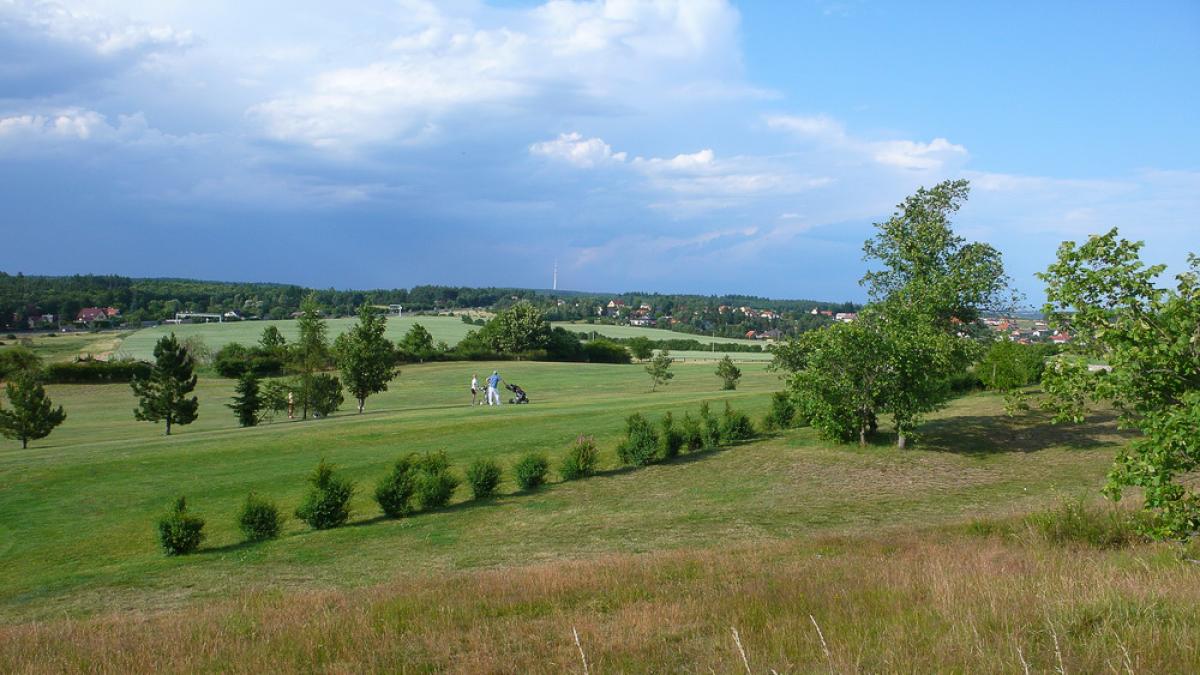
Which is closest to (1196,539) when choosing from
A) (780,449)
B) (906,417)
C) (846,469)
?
(846,469)

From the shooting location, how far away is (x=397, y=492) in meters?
20.3

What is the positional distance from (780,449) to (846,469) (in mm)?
3624

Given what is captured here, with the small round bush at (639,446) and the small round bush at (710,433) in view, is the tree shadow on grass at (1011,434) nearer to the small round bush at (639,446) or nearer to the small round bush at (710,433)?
the small round bush at (710,433)

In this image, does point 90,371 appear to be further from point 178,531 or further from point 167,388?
point 178,531

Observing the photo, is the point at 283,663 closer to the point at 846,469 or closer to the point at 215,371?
the point at 846,469

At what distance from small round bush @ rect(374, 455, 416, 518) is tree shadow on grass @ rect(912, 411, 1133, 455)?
1738cm

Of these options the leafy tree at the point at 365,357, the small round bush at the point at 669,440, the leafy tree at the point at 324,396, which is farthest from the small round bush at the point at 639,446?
the leafy tree at the point at 324,396

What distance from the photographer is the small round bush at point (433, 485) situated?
20984 millimetres

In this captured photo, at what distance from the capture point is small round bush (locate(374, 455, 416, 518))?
20281 millimetres

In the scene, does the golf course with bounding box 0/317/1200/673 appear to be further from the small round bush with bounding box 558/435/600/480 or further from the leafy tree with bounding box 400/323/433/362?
the leafy tree with bounding box 400/323/433/362

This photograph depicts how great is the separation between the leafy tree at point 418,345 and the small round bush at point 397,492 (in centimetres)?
7021

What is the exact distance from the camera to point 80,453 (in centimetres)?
2877

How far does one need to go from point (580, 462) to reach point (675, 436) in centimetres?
455

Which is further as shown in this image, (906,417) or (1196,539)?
(906,417)
